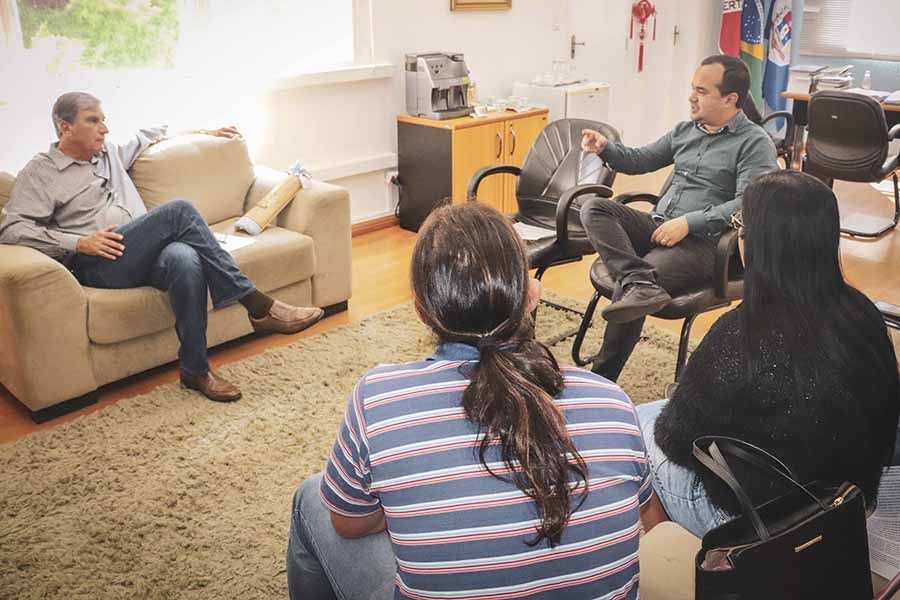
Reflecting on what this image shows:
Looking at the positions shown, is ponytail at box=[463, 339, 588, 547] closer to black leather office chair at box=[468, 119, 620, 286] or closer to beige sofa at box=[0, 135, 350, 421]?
beige sofa at box=[0, 135, 350, 421]

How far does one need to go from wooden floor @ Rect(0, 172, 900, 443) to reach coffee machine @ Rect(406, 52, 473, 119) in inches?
31.2

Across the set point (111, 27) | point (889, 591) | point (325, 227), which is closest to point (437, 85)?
point (325, 227)

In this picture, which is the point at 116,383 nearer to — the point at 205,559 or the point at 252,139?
the point at 205,559

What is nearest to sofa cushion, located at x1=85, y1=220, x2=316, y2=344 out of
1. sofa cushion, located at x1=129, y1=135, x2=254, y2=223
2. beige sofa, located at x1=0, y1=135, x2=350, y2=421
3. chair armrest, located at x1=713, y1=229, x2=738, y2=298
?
beige sofa, located at x1=0, y1=135, x2=350, y2=421

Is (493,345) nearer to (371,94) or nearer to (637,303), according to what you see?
(637,303)

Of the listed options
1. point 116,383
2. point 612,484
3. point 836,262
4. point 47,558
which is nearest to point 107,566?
point 47,558

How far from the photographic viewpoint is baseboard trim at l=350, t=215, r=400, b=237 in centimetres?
503

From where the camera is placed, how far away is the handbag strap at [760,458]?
4.32 ft

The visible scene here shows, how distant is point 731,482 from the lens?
1.28m

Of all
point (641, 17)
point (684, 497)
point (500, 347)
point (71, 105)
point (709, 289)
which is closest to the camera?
point (500, 347)

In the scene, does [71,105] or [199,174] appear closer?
[71,105]

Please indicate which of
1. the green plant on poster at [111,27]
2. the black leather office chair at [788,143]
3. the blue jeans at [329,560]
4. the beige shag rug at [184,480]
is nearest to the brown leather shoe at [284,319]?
the beige shag rug at [184,480]

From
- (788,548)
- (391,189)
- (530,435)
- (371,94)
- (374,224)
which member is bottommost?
(374,224)

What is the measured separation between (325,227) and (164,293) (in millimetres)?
854
